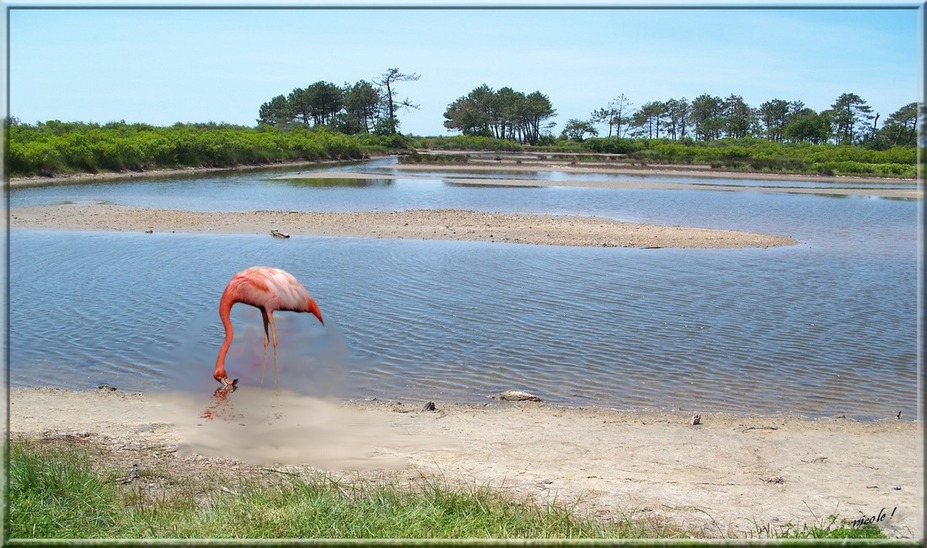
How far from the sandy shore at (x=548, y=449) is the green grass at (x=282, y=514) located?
523mm

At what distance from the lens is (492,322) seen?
11109 millimetres

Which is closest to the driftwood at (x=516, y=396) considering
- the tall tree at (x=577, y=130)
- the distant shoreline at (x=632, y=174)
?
the tall tree at (x=577, y=130)

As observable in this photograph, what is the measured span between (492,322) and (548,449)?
4233 mm

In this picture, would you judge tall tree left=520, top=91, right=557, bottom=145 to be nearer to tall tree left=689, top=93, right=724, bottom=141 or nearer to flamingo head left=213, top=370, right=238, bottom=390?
tall tree left=689, top=93, right=724, bottom=141

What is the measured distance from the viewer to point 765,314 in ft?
40.4

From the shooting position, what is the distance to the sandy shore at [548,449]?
556cm

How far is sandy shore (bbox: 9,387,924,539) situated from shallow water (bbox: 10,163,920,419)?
1.34 ft

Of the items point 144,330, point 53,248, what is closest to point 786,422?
point 144,330

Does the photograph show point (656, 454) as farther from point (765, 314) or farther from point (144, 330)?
point (765, 314)

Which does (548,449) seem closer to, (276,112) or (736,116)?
(736,116)

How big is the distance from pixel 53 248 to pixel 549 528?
1298 centimetres

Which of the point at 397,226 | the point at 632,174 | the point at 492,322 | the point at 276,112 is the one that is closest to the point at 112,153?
the point at 397,226

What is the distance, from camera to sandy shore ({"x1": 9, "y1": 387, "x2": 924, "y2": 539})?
18.2ft

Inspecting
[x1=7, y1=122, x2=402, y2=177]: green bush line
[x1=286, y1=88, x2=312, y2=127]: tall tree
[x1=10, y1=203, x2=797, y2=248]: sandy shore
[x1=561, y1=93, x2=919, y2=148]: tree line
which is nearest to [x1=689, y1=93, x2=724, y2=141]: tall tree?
[x1=561, y1=93, x2=919, y2=148]: tree line
